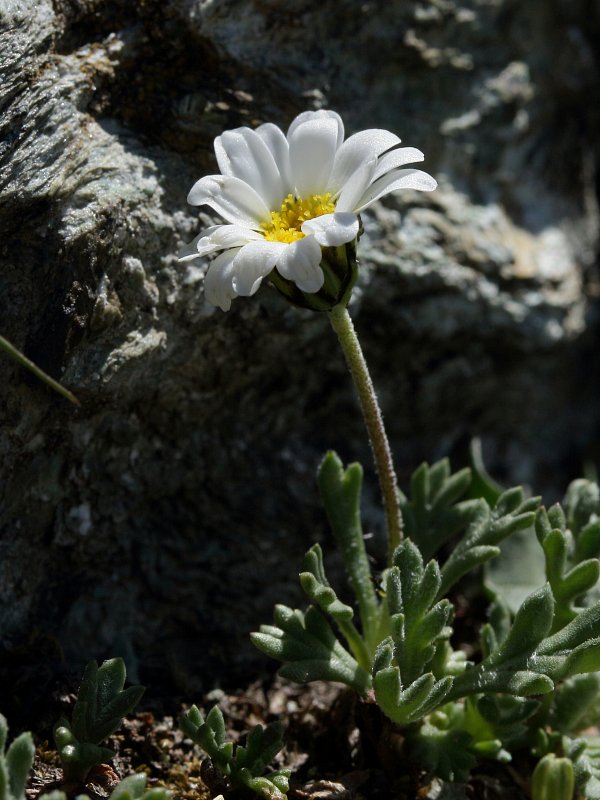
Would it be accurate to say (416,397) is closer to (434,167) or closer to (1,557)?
(434,167)

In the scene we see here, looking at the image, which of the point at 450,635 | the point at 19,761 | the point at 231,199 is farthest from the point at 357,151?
the point at 19,761

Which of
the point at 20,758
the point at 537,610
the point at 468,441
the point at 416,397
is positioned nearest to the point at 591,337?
the point at 468,441

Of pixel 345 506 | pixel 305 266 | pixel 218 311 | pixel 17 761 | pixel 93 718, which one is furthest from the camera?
pixel 218 311

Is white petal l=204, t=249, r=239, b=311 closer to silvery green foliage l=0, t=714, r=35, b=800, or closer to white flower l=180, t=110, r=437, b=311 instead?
white flower l=180, t=110, r=437, b=311

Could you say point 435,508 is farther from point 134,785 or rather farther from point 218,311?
point 134,785

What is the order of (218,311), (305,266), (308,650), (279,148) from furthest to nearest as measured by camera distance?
(218,311), (279,148), (308,650), (305,266)

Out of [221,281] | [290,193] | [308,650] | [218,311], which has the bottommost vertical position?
[308,650]

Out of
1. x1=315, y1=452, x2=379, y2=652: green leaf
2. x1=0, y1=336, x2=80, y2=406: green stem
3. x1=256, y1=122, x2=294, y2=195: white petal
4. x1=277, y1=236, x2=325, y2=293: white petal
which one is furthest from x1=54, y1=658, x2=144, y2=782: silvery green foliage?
x1=256, y1=122, x2=294, y2=195: white petal
